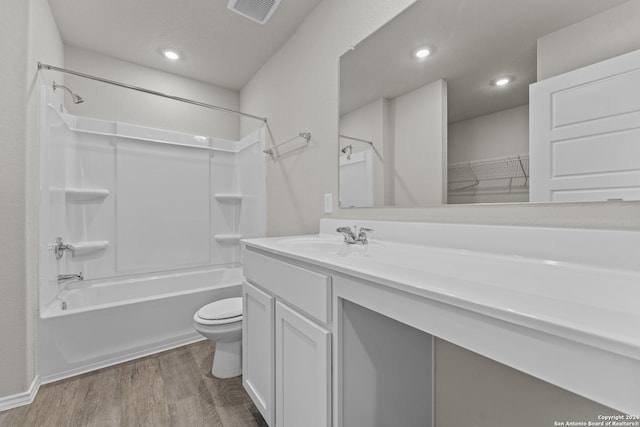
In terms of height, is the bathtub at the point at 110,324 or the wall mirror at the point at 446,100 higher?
the wall mirror at the point at 446,100

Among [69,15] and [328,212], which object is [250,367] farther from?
[69,15]

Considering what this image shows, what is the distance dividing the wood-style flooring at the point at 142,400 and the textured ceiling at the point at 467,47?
173cm

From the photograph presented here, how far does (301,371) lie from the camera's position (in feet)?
3.12

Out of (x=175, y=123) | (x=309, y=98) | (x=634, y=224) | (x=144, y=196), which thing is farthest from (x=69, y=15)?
(x=634, y=224)

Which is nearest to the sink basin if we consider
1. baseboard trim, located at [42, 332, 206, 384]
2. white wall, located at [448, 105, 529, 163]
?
white wall, located at [448, 105, 529, 163]

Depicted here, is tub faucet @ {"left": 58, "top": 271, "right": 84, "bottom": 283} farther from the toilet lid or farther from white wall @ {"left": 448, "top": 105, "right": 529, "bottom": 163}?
white wall @ {"left": 448, "top": 105, "right": 529, "bottom": 163}

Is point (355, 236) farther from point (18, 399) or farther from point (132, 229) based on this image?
point (132, 229)

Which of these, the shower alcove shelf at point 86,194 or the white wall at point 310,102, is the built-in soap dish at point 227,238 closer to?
the white wall at point 310,102

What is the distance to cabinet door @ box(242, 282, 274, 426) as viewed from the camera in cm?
115

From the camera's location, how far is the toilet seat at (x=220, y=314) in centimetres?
161

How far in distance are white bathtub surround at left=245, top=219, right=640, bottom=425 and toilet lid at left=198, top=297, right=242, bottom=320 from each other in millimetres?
694

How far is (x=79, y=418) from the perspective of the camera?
1.35m

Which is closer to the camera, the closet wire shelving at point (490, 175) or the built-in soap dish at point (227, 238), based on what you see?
the closet wire shelving at point (490, 175)

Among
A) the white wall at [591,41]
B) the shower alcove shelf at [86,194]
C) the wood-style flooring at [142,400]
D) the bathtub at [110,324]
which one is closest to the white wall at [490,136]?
the white wall at [591,41]
